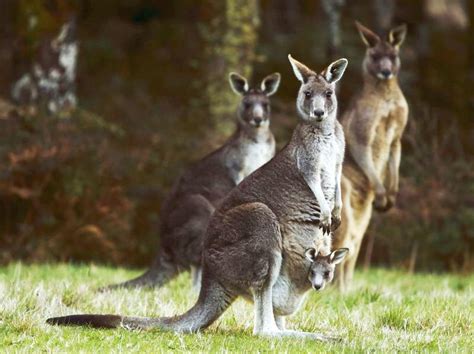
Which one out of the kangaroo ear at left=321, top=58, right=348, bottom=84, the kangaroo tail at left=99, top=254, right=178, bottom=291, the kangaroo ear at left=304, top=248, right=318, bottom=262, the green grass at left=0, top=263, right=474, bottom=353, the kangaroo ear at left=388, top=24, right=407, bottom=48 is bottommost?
the kangaroo tail at left=99, top=254, right=178, bottom=291

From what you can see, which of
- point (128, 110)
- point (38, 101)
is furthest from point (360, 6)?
point (38, 101)

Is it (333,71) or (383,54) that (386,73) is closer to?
(383,54)

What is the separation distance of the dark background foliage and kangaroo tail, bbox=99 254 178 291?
10.4 feet

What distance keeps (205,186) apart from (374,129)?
1.68m

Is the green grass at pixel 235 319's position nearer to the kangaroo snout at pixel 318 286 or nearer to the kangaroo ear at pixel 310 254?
the kangaroo snout at pixel 318 286

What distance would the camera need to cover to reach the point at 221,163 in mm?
9680

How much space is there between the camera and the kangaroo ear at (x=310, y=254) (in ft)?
21.3

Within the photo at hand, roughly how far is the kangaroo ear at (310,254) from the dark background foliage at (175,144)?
6132 mm

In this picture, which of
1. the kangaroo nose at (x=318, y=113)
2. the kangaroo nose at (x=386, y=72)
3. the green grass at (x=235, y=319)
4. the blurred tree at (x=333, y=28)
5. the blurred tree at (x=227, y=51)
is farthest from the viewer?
the blurred tree at (x=333, y=28)

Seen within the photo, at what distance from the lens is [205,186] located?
9.55 metres

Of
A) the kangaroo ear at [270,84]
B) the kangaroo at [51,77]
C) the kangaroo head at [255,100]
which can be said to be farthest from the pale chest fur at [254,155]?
the kangaroo at [51,77]

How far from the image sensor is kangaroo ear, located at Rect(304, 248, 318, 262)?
6.49 meters

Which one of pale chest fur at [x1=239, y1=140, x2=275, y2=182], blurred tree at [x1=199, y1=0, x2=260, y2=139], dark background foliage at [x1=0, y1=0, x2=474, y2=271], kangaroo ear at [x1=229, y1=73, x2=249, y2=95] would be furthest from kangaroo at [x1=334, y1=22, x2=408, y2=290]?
blurred tree at [x1=199, y1=0, x2=260, y2=139]

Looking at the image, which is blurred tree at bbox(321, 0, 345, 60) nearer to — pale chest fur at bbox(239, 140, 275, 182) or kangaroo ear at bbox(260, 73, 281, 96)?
kangaroo ear at bbox(260, 73, 281, 96)
